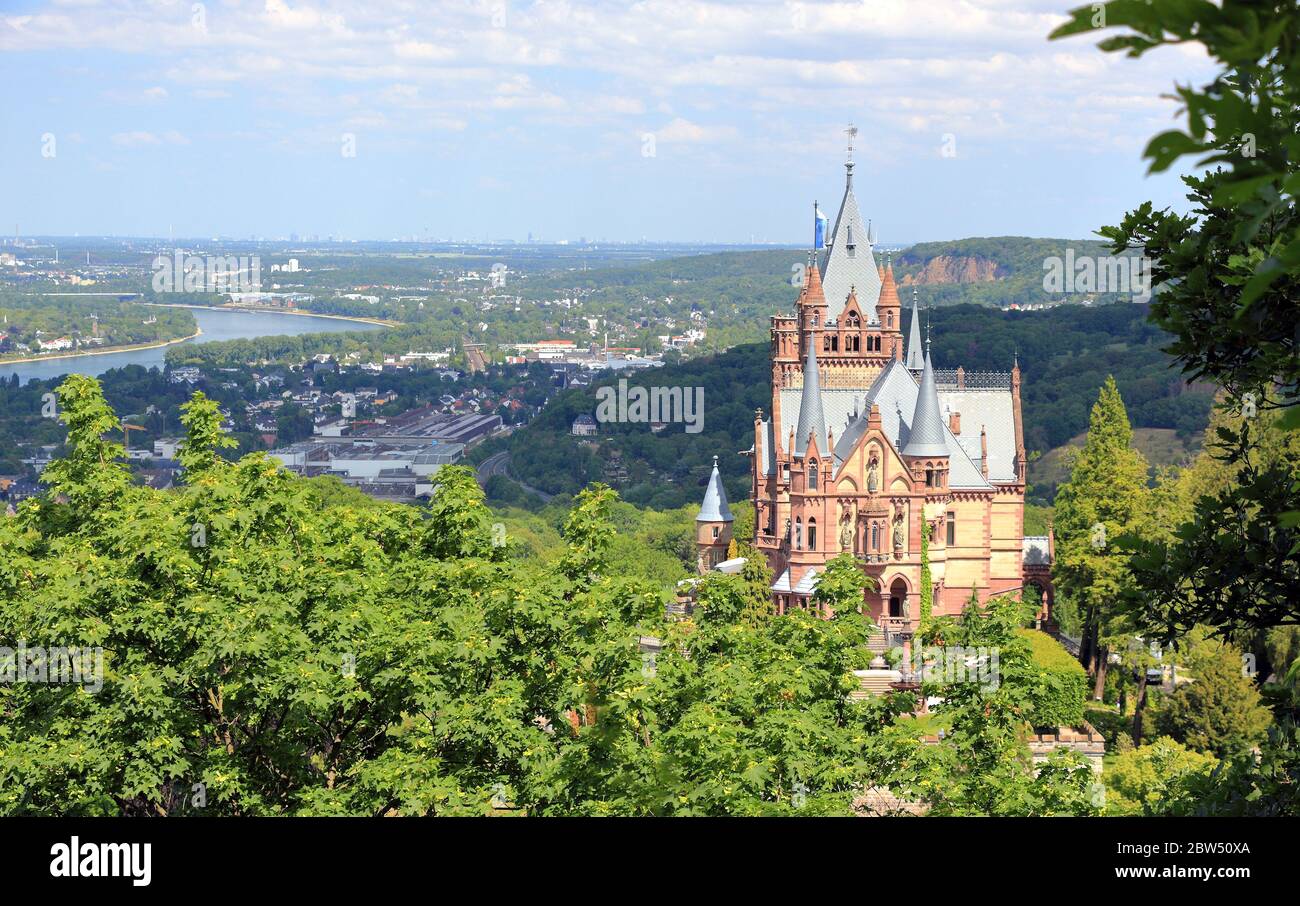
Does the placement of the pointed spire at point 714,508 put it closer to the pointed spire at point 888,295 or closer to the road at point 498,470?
the pointed spire at point 888,295

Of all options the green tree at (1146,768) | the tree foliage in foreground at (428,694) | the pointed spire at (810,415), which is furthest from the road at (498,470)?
the tree foliage in foreground at (428,694)

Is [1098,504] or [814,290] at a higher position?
[814,290]

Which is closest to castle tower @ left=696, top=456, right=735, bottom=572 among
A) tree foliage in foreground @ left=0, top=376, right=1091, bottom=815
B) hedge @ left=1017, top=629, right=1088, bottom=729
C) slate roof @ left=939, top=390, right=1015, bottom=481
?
slate roof @ left=939, top=390, right=1015, bottom=481

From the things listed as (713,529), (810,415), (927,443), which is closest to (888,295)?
(810,415)

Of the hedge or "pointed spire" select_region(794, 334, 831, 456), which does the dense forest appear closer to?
"pointed spire" select_region(794, 334, 831, 456)

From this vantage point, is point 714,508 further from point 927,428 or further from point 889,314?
Result: point 927,428
